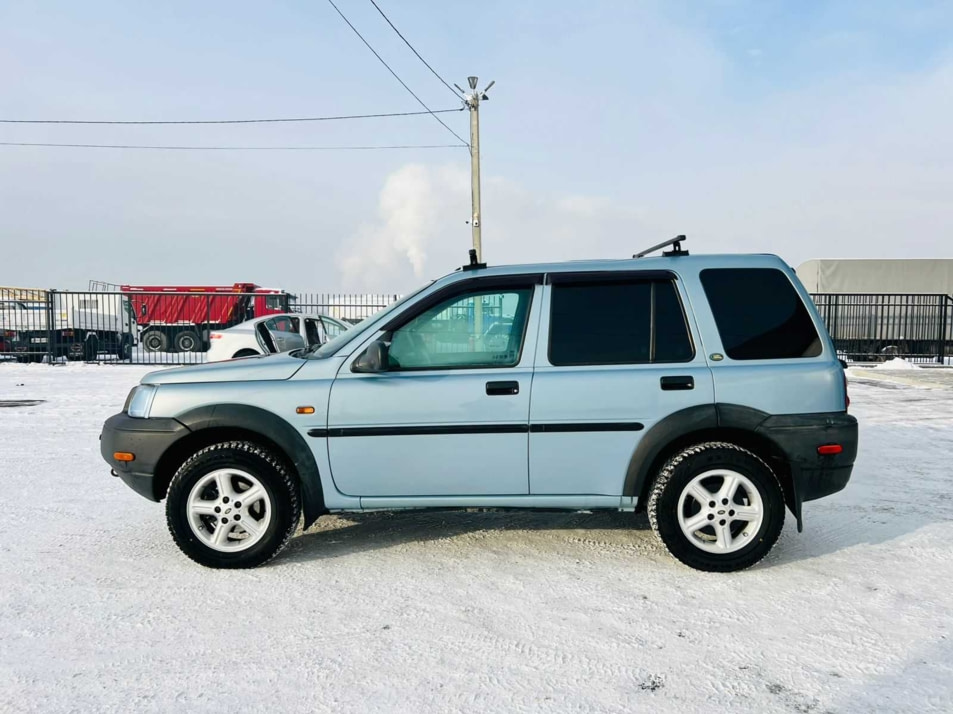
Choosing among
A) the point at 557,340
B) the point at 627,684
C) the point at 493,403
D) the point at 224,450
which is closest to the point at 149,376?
the point at 224,450

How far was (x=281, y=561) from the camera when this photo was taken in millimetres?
3465

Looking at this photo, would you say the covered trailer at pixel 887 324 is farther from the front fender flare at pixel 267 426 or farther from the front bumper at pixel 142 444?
the front bumper at pixel 142 444

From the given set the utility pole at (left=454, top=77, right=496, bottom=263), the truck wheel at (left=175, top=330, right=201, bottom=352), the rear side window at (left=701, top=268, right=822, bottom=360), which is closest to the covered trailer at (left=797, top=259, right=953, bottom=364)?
the utility pole at (left=454, top=77, right=496, bottom=263)

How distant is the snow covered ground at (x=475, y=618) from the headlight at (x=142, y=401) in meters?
0.85

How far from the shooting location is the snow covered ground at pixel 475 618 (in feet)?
7.34

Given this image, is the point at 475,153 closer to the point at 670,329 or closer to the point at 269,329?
the point at 269,329

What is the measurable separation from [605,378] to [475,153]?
14.6 metres

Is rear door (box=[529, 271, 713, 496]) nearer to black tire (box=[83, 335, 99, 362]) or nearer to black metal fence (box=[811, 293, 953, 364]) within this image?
black metal fence (box=[811, 293, 953, 364])

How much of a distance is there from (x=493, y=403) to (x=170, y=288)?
25116 millimetres

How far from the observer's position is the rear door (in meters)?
3.27

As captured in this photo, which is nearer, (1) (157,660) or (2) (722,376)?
(1) (157,660)

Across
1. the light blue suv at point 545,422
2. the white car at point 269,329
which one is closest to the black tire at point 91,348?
the white car at point 269,329

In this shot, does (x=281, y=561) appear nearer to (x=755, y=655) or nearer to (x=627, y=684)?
(x=627, y=684)

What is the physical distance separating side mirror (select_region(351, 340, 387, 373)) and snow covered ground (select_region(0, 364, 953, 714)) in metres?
1.11
